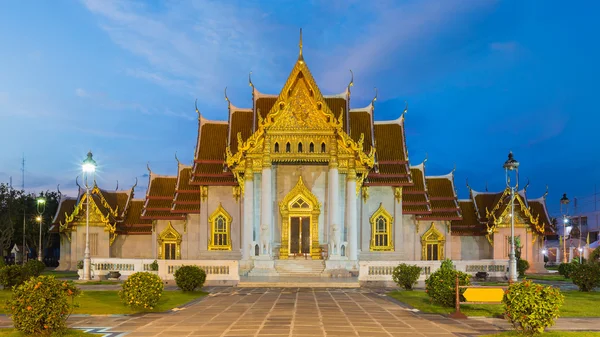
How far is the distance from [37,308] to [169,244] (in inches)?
1147

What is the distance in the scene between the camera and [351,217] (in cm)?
3675

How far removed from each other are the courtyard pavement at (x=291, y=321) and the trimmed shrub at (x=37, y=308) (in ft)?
4.34

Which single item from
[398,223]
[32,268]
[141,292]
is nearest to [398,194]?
[398,223]

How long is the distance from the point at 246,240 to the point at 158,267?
6.34 meters

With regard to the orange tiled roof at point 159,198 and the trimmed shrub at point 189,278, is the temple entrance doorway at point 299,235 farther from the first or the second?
Result: the trimmed shrub at point 189,278

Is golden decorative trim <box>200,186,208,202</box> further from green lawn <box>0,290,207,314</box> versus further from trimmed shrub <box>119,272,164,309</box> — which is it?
trimmed shrub <box>119,272,164,309</box>

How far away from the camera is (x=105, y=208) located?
45.4 m

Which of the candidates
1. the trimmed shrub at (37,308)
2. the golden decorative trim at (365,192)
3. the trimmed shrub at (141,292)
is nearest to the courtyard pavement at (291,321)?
the trimmed shrub at (141,292)

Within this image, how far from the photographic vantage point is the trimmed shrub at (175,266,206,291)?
25188 mm

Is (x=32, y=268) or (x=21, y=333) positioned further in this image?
(x=32, y=268)

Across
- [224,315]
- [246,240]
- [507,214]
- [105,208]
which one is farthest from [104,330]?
[507,214]

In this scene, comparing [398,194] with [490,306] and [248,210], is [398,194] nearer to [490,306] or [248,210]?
[248,210]

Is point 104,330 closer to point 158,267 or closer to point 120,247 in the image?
point 158,267

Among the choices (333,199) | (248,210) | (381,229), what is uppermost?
(333,199)
